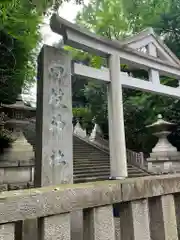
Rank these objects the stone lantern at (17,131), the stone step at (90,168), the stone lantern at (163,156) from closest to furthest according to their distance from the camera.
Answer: the stone lantern at (17,131), the stone lantern at (163,156), the stone step at (90,168)

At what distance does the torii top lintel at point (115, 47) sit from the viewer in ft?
11.5

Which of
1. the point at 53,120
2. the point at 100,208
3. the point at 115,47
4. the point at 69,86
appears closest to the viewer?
the point at 100,208

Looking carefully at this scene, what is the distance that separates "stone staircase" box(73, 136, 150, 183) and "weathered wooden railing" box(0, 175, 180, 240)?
5.45m

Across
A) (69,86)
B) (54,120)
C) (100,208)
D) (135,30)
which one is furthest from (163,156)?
(135,30)

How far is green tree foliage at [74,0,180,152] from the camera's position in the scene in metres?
9.91

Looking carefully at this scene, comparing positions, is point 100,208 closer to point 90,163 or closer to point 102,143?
point 90,163

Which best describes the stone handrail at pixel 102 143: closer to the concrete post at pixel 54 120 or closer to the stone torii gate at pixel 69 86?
the stone torii gate at pixel 69 86

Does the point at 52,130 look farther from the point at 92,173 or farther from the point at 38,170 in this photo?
the point at 92,173

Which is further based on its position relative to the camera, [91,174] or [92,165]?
[92,165]

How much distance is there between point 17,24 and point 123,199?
314 inches

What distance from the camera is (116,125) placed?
402 centimetres

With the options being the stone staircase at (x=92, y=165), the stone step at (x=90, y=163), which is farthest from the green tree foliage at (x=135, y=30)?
the stone step at (x=90, y=163)

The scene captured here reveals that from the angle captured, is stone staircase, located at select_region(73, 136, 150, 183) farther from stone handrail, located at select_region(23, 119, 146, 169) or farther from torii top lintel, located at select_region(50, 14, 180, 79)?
torii top lintel, located at select_region(50, 14, 180, 79)

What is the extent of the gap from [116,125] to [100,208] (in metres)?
2.86
